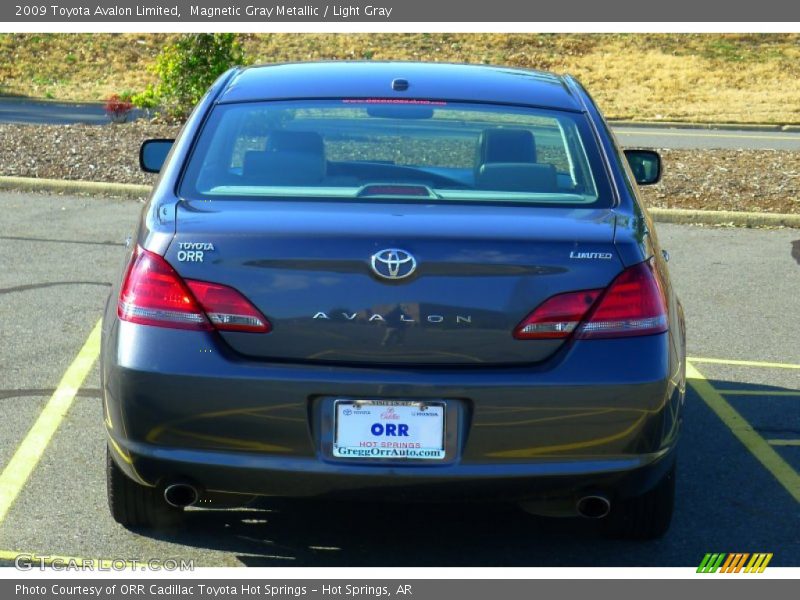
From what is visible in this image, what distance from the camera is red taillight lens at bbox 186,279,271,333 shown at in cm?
401

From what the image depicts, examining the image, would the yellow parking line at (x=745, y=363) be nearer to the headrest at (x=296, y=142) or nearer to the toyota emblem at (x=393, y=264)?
the headrest at (x=296, y=142)

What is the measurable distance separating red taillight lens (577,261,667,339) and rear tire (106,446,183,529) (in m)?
1.60

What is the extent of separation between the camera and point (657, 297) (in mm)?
4184

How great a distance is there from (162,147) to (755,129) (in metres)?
18.2

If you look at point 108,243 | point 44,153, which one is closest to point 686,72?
point 44,153

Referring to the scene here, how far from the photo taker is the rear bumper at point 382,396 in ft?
13.0

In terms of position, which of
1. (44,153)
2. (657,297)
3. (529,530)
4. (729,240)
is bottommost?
(44,153)

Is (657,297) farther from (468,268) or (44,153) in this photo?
(44,153)

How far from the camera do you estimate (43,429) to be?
5.85 metres

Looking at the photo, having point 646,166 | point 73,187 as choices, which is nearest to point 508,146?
point 646,166

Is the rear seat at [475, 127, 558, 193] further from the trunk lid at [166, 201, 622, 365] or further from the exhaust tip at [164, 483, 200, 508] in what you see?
the exhaust tip at [164, 483, 200, 508]

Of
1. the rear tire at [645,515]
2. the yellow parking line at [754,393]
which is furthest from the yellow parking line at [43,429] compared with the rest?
the yellow parking line at [754,393]

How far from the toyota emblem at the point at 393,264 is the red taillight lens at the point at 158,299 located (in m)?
0.53

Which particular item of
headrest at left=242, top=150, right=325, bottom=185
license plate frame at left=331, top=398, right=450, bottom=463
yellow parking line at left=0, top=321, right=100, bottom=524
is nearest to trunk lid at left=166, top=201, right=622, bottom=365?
license plate frame at left=331, top=398, right=450, bottom=463
